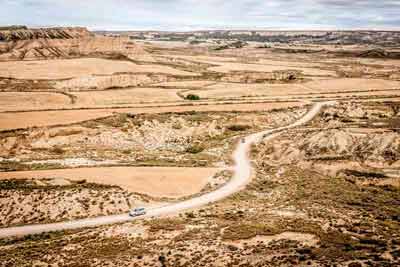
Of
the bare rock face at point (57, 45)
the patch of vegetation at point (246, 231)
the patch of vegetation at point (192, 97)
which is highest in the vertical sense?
the bare rock face at point (57, 45)

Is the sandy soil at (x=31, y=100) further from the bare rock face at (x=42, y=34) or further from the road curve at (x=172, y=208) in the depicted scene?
the bare rock face at (x=42, y=34)

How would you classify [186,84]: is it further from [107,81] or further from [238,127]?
[238,127]

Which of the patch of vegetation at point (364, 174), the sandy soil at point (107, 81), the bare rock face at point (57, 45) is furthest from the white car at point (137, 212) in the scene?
the bare rock face at point (57, 45)

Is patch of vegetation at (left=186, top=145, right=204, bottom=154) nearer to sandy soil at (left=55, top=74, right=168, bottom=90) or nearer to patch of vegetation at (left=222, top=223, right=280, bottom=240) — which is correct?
patch of vegetation at (left=222, top=223, right=280, bottom=240)

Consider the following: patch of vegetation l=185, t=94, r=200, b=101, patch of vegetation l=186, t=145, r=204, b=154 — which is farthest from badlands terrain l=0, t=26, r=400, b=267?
patch of vegetation l=185, t=94, r=200, b=101

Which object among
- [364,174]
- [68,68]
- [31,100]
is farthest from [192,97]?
[68,68]

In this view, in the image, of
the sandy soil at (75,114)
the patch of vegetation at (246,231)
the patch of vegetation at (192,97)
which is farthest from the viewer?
the patch of vegetation at (192,97)
